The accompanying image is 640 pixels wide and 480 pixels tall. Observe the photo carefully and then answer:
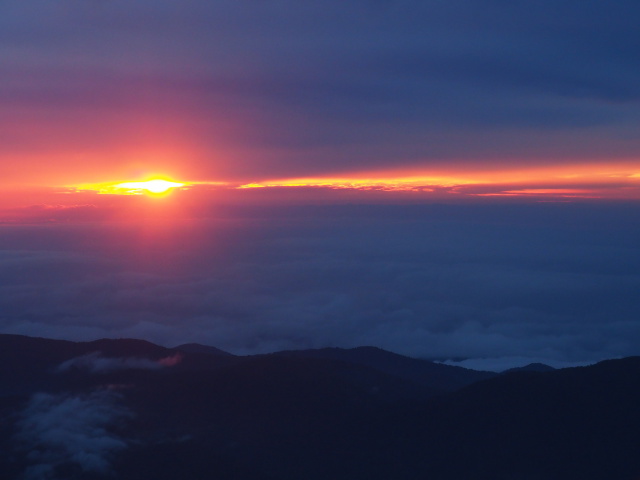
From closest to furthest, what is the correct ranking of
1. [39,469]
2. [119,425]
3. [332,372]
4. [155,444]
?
[39,469], [155,444], [119,425], [332,372]

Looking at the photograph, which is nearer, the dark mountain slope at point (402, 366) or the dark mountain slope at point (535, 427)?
the dark mountain slope at point (535, 427)

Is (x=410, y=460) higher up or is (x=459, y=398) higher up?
(x=459, y=398)

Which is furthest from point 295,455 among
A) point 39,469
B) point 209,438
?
point 39,469

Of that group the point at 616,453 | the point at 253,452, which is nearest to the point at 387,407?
the point at 253,452

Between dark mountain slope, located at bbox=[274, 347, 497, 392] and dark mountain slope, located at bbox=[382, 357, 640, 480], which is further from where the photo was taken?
dark mountain slope, located at bbox=[274, 347, 497, 392]

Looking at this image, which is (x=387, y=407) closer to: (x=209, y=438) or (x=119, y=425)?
(x=209, y=438)

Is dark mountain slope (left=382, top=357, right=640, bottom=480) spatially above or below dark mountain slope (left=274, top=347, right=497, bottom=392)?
above

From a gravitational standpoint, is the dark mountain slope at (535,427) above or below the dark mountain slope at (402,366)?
above

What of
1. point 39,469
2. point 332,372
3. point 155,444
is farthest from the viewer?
point 332,372

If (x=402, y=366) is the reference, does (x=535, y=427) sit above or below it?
above

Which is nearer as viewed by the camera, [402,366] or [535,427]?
[535,427]

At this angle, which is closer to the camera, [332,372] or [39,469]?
[39,469]
